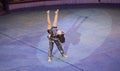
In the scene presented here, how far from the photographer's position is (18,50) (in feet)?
25.4

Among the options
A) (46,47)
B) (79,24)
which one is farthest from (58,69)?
(79,24)

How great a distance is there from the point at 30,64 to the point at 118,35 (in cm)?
397

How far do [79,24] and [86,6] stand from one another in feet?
12.3

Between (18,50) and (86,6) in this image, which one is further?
(86,6)

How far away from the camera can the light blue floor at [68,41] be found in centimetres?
654

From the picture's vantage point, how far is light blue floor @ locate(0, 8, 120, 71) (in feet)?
21.4

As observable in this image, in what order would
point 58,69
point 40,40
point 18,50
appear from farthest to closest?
point 40,40
point 18,50
point 58,69

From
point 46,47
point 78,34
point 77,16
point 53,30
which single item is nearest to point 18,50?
point 46,47

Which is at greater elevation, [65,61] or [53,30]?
[53,30]

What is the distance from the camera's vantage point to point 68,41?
8406 millimetres

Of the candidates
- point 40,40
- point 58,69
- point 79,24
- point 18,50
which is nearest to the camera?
point 58,69

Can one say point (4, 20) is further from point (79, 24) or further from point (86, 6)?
point (86, 6)

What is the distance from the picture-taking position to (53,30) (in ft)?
22.1

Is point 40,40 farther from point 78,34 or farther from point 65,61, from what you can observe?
point 65,61
